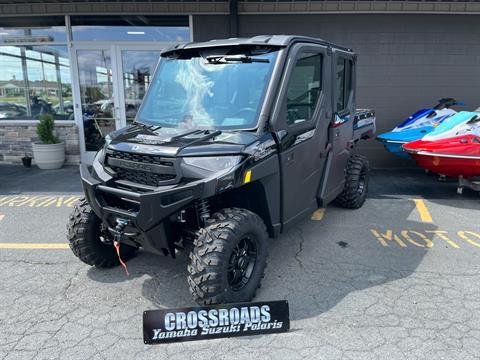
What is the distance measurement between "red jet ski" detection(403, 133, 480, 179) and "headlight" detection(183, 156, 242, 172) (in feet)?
13.5

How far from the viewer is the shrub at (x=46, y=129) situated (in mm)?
8328

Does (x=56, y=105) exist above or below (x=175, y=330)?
above

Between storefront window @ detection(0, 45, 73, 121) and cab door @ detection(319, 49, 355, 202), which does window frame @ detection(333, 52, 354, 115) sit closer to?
cab door @ detection(319, 49, 355, 202)

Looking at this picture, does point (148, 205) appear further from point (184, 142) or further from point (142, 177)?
point (184, 142)

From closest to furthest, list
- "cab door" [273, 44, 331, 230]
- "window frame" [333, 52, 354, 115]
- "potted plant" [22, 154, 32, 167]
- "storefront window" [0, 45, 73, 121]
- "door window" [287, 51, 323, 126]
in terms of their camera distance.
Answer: "cab door" [273, 44, 331, 230], "door window" [287, 51, 323, 126], "window frame" [333, 52, 354, 115], "potted plant" [22, 154, 32, 167], "storefront window" [0, 45, 73, 121]

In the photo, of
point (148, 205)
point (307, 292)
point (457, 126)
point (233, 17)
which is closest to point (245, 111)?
point (148, 205)

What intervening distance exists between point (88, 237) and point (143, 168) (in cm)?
103

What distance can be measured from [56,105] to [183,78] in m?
6.46

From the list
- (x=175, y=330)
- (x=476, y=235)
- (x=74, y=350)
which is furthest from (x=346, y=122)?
(x=74, y=350)

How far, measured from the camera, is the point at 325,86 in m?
4.04

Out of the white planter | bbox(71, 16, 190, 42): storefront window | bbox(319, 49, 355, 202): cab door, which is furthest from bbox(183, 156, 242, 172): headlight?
the white planter

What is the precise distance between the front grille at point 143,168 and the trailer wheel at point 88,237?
2.01 ft

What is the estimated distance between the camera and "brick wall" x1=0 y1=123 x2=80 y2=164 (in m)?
8.82

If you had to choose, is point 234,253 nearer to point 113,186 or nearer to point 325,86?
point 113,186
